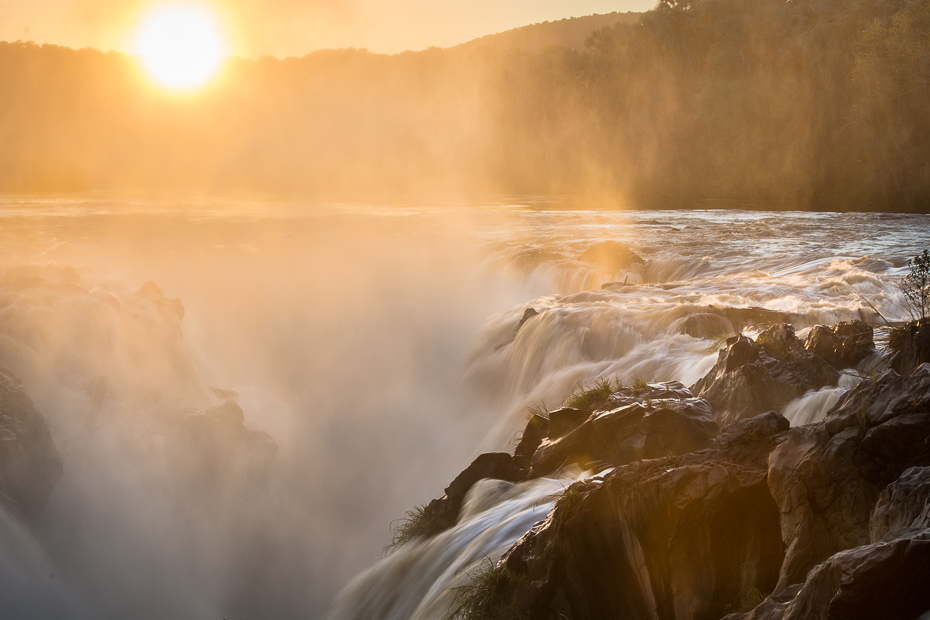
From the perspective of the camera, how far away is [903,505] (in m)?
4.04

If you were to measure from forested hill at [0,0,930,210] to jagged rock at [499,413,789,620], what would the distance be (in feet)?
143

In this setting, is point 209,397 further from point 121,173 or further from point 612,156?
point 121,173

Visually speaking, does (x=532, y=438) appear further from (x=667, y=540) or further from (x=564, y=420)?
(x=667, y=540)

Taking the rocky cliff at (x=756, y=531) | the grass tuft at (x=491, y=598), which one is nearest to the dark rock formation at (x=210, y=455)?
the grass tuft at (x=491, y=598)

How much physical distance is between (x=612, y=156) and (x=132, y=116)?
102933mm

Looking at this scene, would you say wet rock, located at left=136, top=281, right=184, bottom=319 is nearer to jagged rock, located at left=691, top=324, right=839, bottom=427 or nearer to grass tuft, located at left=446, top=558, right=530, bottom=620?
grass tuft, located at left=446, top=558, right=530, bottom=620

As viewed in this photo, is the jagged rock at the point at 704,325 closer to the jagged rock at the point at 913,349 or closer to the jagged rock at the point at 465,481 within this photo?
the jagged rock at the point at 913,349

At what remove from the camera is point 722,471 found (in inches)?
207

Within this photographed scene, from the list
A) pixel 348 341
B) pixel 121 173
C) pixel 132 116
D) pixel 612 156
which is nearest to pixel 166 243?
pixel 348 341

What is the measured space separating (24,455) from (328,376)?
41.6 feet

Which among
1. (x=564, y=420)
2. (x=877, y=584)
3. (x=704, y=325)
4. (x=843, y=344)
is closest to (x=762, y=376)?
(x=843, y=344)

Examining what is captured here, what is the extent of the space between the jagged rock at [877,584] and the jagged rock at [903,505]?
15.6 inches

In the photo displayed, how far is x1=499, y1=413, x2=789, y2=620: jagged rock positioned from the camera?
501 centimetres

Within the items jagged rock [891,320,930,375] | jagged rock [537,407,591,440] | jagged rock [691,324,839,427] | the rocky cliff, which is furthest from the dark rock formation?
jagged rock [891,320,930,375]
